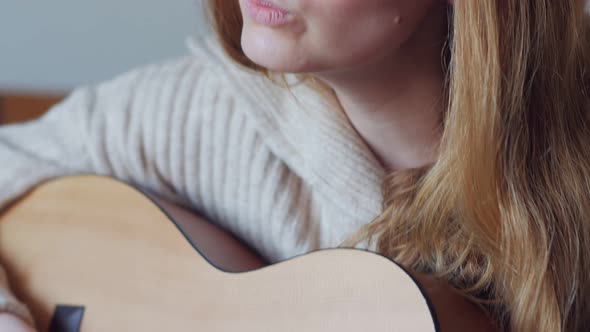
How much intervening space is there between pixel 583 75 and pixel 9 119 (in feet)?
2.67

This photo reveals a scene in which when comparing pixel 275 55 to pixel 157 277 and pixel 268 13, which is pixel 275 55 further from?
pixel 157 277

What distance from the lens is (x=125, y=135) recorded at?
0.91m

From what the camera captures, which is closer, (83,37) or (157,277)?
(157,277)

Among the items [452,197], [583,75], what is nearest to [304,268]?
[452,197]

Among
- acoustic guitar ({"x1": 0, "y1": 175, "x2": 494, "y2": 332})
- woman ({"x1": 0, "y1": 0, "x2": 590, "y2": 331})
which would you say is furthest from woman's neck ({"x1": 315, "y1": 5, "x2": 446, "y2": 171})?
acoustic guitar ({"x1": 0, "y1": 175, "x2": 494, "y2": 332})

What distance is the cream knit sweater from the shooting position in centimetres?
80

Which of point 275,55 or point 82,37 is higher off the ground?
point 275,55

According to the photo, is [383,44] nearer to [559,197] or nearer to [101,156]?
[559,197]

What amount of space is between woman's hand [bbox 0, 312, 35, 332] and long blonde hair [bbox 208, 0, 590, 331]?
1.02 ft

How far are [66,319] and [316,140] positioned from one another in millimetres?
262

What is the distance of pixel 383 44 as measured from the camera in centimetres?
69

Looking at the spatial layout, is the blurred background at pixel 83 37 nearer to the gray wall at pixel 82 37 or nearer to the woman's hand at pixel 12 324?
the gray wall at pixel 82 37

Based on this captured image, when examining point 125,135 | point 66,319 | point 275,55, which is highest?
point 275,55

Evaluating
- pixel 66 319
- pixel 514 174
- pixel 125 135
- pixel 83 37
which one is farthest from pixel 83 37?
pixel 514 174
